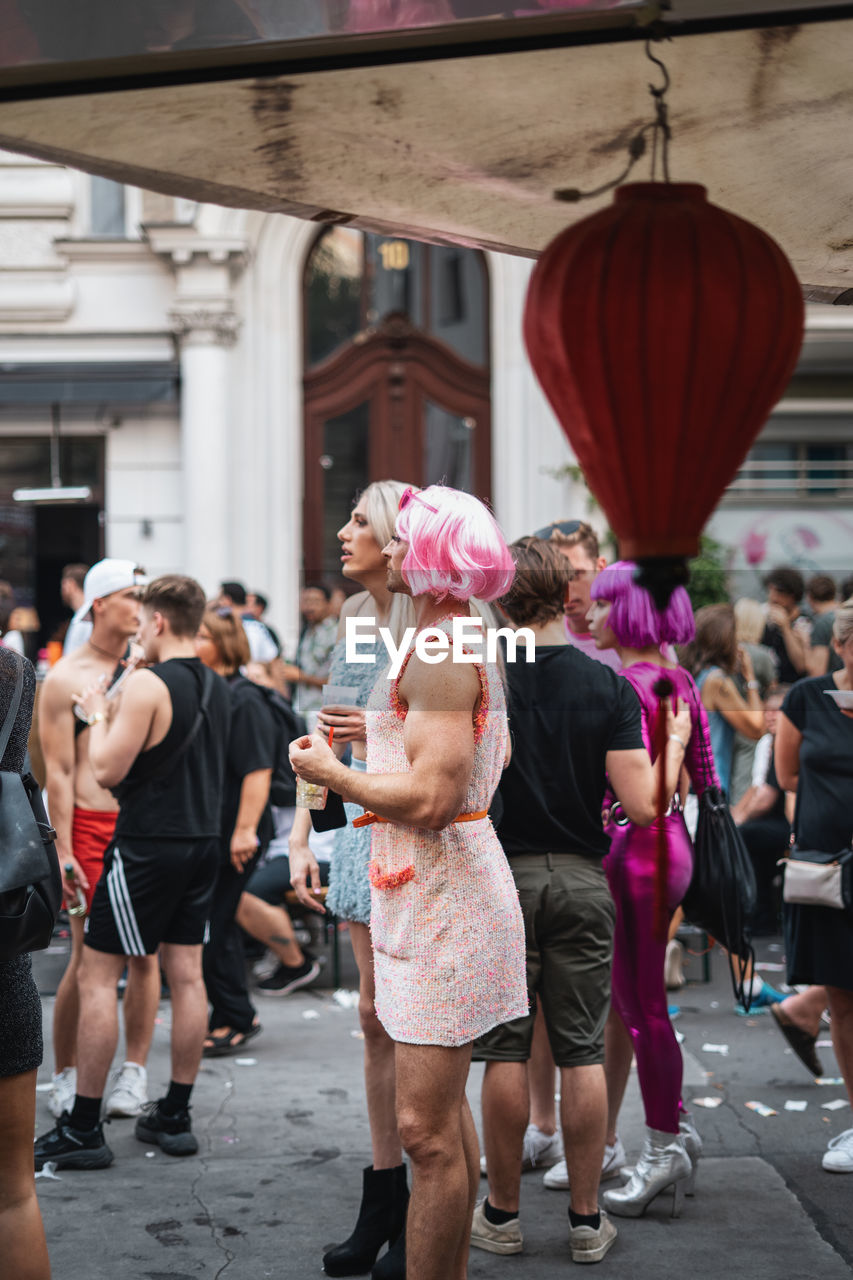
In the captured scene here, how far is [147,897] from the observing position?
5.06 metres


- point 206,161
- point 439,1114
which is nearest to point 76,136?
point 206,161

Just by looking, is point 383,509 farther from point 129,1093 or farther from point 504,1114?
point 129,1093

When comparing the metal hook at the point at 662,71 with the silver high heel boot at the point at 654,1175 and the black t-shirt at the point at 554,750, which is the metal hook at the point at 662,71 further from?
the silver high heel boot at the point at 654,1175

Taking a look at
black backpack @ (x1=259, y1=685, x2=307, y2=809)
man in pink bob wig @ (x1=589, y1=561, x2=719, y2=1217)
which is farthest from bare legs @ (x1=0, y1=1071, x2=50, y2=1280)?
black backpack @ (x1=259, y1=685, x2=307, y2=809)

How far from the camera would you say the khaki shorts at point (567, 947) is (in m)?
4.17

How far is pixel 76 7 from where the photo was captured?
2631 millimetres

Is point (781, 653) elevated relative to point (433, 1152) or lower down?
elevated

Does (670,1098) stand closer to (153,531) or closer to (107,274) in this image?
(153,531)

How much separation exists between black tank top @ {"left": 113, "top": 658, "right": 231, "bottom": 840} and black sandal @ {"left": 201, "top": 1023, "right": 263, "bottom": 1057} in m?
1.63

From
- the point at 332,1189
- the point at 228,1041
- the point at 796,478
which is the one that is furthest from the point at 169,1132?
the point at 796,478

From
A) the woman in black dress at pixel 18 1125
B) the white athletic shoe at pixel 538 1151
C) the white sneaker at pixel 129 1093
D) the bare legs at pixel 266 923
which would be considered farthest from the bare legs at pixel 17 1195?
the bare legs at pixel 266 923

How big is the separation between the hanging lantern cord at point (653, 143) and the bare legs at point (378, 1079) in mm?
2183

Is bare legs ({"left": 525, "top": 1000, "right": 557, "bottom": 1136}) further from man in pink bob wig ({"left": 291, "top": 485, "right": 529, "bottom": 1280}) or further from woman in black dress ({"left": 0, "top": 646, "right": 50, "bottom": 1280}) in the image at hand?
woman in black dress ({"left": 0, "top": 646, "right": 50, "bottom": 1280})

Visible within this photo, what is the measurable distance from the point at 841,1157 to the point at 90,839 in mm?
3075
